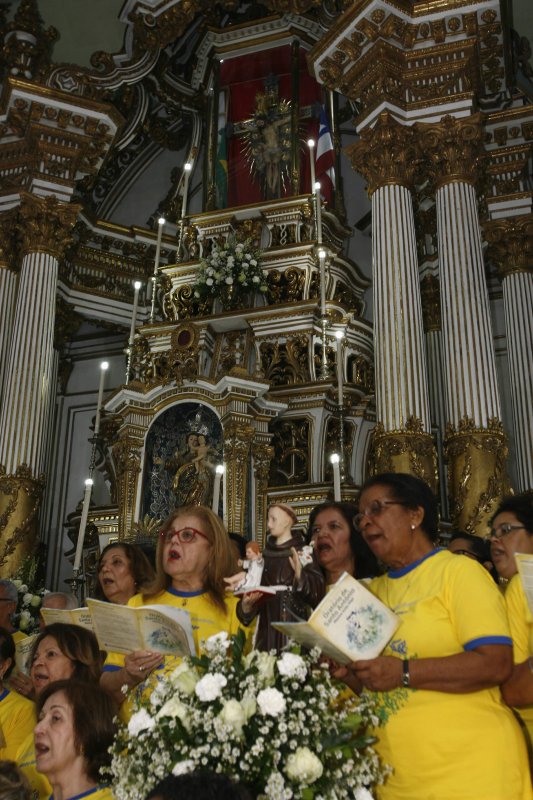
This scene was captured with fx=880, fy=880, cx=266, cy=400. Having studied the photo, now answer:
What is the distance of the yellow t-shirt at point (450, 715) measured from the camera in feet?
7.63

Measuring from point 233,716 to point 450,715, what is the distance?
1.98 ft

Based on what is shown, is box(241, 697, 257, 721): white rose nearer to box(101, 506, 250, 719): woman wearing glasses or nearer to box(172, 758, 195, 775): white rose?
box(172, 758, 195, 775): white rose

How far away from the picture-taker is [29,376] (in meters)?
8.52

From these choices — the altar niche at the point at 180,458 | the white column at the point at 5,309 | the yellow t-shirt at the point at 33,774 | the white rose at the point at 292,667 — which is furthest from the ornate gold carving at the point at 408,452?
the white rose at the point at 292,667

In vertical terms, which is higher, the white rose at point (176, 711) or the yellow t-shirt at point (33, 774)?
the white rose at point (176, 711)

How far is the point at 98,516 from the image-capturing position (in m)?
7.52

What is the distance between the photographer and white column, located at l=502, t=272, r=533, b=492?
26.9 ft

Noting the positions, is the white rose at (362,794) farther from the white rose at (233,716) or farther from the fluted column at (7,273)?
the fluted column at (7,273)

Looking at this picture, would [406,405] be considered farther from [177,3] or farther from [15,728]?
[177,3]

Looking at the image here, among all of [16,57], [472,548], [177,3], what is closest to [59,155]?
[16,57]

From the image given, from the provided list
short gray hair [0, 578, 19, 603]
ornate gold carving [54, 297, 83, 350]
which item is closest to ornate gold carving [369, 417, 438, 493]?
short gray hair [0, 578, 19, 603]

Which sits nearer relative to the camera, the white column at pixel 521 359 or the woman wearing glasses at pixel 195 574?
the woman wearing glasses at pixel 195 574

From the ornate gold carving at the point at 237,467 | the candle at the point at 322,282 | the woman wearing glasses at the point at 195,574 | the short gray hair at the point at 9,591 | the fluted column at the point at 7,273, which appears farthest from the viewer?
the fluted column at the point at 7,273

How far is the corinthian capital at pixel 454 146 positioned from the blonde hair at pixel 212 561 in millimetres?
5327
